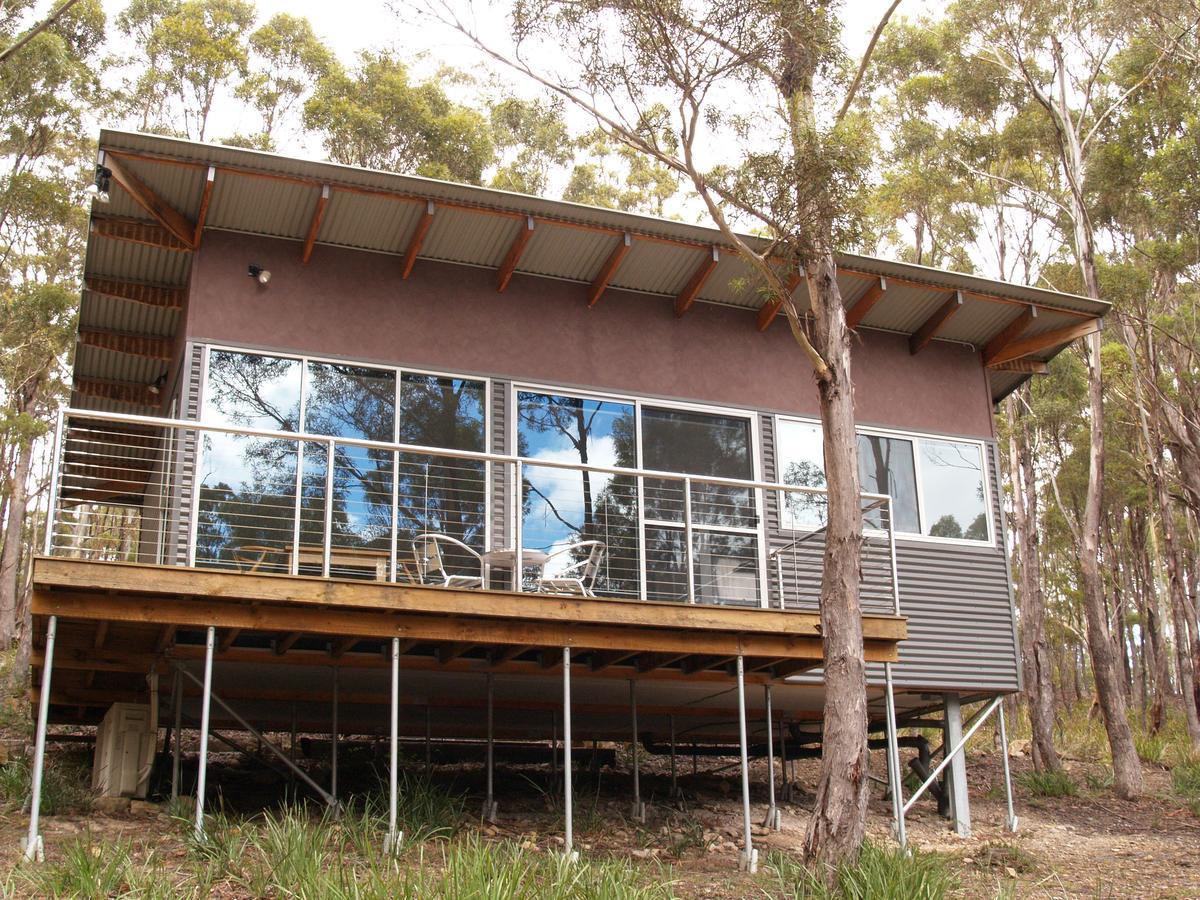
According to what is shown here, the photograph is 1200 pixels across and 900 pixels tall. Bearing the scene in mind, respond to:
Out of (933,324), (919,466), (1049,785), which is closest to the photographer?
(919,466)

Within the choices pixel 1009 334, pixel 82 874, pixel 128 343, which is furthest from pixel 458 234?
pixel 82 874

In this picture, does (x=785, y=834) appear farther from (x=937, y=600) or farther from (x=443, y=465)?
(x=443, y=465)

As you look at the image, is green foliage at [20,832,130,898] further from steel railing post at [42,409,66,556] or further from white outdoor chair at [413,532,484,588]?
white outdoor chair at [413,532,484,588]

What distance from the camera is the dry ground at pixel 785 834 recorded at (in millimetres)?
8570

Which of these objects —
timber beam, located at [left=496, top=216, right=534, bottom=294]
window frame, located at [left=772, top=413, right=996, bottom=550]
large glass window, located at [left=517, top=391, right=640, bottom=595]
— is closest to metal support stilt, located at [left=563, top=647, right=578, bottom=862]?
large glass window, located at [left=517, top=391, right=640, bottom=595]

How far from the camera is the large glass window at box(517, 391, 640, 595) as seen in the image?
10797mm

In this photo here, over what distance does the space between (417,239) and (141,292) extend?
2859mm

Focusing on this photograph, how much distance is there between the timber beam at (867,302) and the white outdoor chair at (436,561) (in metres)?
4.80

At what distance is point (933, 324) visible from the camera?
1309 centimetres

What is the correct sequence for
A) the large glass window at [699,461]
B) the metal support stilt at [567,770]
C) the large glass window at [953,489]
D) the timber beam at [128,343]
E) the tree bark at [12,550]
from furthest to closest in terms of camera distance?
the tree bark at [12,550] → the large glass window at [953,489] → the timber beam at [128,343] → the large glass window at [699,461] → the metal support stilt at [567,770]

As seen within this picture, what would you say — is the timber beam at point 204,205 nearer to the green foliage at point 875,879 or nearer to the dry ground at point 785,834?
the dry ground at point 785,834

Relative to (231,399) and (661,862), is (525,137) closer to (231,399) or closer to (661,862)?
(231,399)

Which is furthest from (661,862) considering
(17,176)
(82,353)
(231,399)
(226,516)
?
(17,176)

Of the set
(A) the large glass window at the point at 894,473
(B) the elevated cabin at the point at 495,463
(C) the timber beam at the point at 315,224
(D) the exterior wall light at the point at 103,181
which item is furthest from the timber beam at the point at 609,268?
(D) the exterior wall light at the point at 103,181
